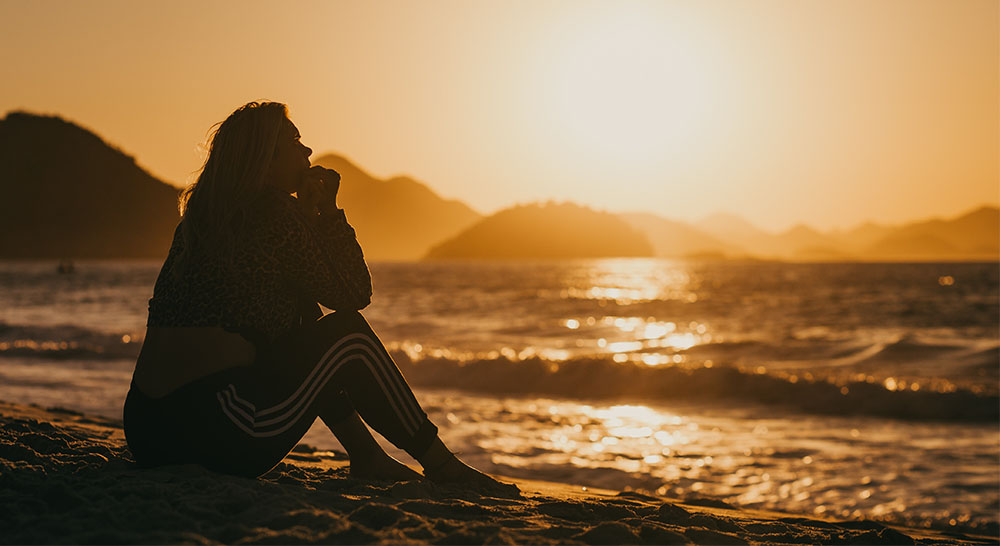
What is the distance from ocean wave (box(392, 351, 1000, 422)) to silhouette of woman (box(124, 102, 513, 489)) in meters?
9.46

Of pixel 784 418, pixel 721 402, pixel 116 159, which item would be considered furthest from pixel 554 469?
pixel 116 159

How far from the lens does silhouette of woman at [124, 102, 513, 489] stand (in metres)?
2.92

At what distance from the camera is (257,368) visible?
9.94 feet

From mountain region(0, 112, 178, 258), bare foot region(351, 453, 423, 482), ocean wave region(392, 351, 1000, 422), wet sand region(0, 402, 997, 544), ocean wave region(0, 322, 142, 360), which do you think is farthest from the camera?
mountain region(0, 112, 178, 258)

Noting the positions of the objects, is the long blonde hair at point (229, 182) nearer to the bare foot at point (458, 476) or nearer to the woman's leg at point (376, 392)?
the woman's leg at point (376, 392)

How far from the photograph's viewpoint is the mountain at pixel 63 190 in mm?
152500

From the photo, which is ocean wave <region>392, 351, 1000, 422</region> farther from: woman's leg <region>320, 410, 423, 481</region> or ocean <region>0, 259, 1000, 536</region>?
woman's leg <region>320, 410, 423, 481</region>

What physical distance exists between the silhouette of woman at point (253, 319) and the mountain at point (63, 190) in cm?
16178

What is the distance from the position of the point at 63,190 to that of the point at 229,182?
580 feet

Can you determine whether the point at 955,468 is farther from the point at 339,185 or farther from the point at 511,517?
the point at 339,185

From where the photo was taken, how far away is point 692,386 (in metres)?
12.7

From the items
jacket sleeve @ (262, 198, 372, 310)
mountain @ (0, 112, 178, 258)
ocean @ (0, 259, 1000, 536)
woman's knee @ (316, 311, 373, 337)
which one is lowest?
ocean @ (0, 259, 1000, 536)

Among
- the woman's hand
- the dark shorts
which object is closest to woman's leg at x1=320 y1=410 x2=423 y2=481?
the dark shorts

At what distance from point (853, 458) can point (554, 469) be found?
3.09m
